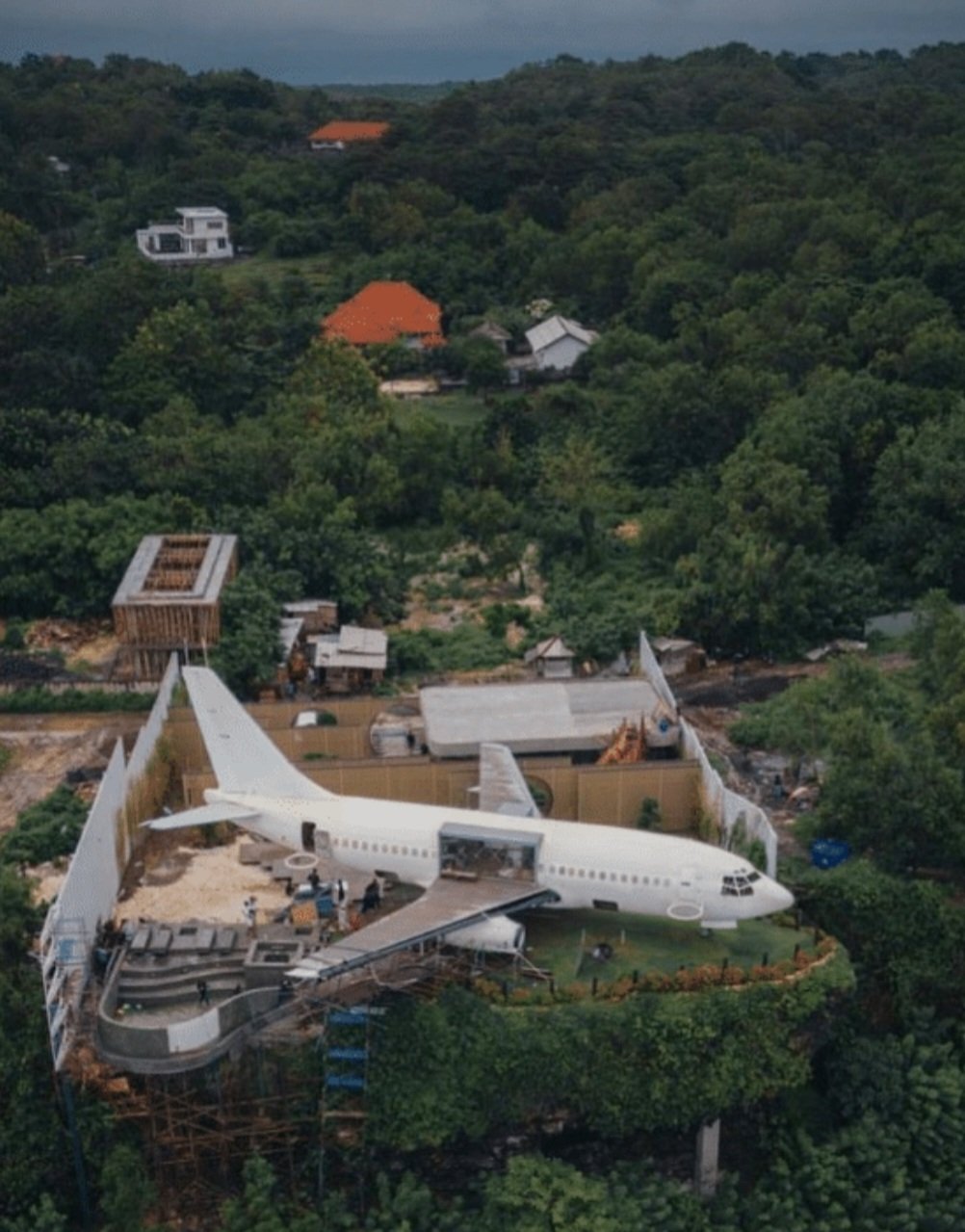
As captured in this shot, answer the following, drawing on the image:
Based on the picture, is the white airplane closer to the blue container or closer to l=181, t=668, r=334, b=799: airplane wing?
l=181, t=668, r=334, b=799: airplane wing

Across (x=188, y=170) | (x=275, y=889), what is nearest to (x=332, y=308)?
(x=188, y=170)

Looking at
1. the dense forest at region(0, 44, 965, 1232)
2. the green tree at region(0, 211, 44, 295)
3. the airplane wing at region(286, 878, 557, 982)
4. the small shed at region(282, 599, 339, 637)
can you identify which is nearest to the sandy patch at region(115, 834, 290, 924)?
the dense forest at region(0, 44, 965, 1232)

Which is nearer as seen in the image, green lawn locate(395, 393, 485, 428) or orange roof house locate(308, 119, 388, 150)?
green lawn locate(395, 393, 485, 428)

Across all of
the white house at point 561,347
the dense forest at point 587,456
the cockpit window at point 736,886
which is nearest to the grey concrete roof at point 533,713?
the dense forest at point 587,456

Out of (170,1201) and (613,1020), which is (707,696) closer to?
(613,1020)

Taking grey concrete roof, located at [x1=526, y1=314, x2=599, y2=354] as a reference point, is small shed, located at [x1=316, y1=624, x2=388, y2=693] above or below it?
below

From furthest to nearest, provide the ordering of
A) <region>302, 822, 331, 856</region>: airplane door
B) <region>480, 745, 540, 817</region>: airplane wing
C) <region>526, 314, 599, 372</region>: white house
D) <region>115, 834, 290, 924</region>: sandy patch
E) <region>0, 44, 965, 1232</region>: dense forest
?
<region>526, 314, 599, 372</region>: white house
<region>480, 745, 540, 817</region>: airplane wing
<region>115, 834, 290, 924</region>: sandy patch
<region>302, 822, 331, 856</region>: airplane door
<region>0, 44, 965, 1232</region>: dense forest

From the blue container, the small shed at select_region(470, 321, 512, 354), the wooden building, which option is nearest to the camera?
the blue container
